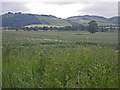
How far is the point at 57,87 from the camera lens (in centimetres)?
279

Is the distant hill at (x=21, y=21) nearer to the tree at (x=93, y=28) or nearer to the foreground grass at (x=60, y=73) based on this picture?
the tree at (x=93, y=28)

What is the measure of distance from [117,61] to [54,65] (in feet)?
5.96

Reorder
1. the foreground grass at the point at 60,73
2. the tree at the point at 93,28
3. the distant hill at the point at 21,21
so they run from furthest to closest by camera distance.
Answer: the distant hill at the point at 21,21 < the tree at the point at 93,28 < the foreground grass at the point at 60,73

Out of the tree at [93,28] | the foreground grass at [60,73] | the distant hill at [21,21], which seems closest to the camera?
the foreground grass at [60,73]

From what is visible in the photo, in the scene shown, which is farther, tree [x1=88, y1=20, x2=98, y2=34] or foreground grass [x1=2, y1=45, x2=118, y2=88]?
tree [x1=88, y1=20, x2=98, y2=34]

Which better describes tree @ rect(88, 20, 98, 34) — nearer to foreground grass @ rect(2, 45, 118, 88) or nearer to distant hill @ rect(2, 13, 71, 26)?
distant hill @ rect(2, 13, 71, 26)

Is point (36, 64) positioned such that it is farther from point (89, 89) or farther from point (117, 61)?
point (117, 61)

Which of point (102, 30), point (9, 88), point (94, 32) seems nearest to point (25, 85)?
point (9, 88)

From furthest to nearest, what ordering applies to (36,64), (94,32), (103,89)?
(94,32) → (36,64) → (103,89)

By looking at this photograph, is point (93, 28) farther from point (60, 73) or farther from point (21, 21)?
point (21, 21)

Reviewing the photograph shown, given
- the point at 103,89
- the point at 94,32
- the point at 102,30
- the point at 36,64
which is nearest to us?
the point at 103,89

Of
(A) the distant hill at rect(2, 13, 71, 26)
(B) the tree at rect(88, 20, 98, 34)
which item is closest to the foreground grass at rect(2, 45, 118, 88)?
(A) the distant hill at rect(2, 13, 71, 26)

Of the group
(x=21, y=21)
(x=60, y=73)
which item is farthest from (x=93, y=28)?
(x=21, y=21)

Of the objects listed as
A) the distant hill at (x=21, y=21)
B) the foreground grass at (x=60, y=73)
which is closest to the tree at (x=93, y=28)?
the distant hill at (x=21, y=21)
